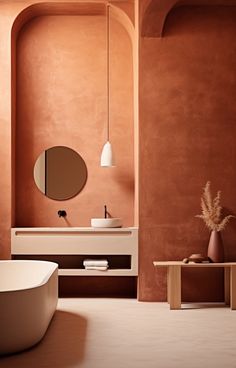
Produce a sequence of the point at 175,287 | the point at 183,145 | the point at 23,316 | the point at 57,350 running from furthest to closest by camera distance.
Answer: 1. the point at 183,145
2. the point at 175,287
3. the point at 57,350
4. the point at 23,316

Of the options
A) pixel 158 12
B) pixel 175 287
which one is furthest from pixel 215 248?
pixel 158 12

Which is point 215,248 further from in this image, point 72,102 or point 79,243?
point 72,102

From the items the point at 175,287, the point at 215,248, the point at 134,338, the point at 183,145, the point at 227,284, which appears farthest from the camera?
the point at 183,145

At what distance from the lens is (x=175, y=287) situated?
4781 mm

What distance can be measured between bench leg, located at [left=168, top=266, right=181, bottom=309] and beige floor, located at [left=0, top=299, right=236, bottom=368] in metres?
0.09

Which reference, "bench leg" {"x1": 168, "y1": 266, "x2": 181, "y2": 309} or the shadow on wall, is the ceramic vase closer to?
"bench leg" {"x1": 168, "y1": 266, "x2": 181, "y2": 309}

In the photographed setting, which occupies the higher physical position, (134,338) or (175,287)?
(175,287)

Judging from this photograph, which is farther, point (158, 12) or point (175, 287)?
point (158, 12)

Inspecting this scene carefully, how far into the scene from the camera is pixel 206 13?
5.31 meters

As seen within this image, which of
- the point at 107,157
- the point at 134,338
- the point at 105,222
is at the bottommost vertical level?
the point at 134,338

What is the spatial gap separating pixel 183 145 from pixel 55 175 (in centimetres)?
157

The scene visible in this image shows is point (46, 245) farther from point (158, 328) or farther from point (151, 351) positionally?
point (151, 351)

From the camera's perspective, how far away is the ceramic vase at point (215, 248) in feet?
16.1

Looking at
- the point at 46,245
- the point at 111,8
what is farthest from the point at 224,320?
the point at 111,8
